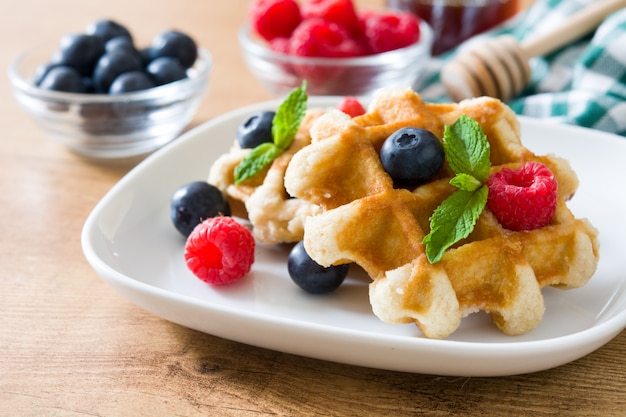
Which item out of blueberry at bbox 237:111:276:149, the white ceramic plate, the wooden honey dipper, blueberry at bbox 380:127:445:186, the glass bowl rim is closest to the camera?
the white ceramic plate

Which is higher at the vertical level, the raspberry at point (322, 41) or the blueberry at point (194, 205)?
the blueberry at point (194, 205)

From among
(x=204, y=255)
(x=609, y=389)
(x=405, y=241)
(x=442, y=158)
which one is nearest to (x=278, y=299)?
(x=204, y=255)

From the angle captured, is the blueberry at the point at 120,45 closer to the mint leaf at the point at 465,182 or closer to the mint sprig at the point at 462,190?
the mint sprig at the point at 462,190

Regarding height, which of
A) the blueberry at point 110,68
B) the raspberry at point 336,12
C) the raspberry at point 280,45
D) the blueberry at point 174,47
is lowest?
the raspberry at point 280,45

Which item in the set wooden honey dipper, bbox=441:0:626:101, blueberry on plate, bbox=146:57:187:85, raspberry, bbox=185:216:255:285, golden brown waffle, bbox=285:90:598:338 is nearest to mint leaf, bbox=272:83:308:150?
golden brown waffle, bbox=285:90:598:338

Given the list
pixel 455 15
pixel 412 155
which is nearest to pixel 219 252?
pixel 412 155

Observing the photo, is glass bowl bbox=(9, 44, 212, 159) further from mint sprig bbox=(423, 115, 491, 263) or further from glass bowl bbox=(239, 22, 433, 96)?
mint sprig bbox=(423, 115, 491, 263)

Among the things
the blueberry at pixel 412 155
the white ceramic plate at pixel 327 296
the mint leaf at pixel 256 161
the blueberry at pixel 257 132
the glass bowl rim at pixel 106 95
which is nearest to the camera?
the white ceramic plate at pixel 327 296

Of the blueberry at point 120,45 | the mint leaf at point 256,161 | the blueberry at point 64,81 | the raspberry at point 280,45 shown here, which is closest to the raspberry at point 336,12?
the raspberry at point 280,45
